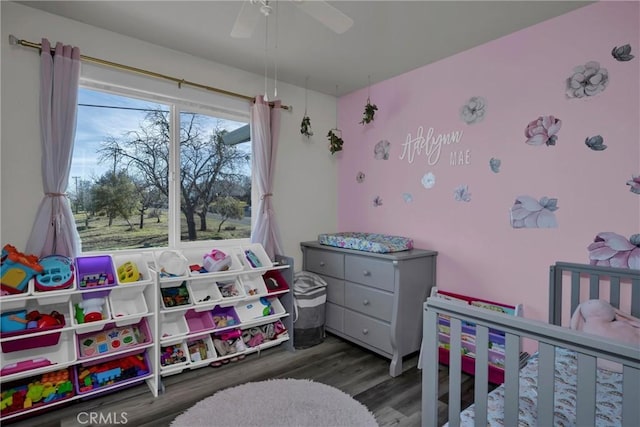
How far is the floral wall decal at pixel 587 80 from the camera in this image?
81.2 inches

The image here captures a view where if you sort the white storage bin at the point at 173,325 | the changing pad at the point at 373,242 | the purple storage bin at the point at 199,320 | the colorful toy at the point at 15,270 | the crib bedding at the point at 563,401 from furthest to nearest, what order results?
the changing pad at the point at 373,242 → the purple storage bin at the point at 199,320 → the white storage bin at the point at 173,325 → the colorful toy at the point at 15,270 → the crib bedding at the point at 563,401

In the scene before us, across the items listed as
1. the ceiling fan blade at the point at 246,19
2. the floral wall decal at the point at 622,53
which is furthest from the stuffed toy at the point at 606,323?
the ceiling fan blade at the point at 246,19

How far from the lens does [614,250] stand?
203cm

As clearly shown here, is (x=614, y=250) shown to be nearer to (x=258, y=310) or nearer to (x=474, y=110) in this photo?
(x=474, y=110)

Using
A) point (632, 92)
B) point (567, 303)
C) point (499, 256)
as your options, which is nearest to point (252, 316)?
point (499, 256)

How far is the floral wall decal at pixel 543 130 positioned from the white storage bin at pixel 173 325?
2.78 meters

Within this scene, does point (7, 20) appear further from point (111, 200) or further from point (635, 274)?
point (635, 274)

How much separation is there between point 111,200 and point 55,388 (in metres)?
1.26

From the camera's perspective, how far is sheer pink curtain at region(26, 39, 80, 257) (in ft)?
6.99

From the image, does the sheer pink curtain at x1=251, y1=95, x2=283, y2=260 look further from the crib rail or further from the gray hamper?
the crib rail

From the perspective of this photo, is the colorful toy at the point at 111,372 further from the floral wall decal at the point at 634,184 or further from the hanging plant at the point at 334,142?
the floral wall decal at the point at 634,184

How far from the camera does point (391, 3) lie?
2.04 meters

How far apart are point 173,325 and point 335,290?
54.0 inches

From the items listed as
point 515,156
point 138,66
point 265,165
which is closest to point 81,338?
point 265,165
